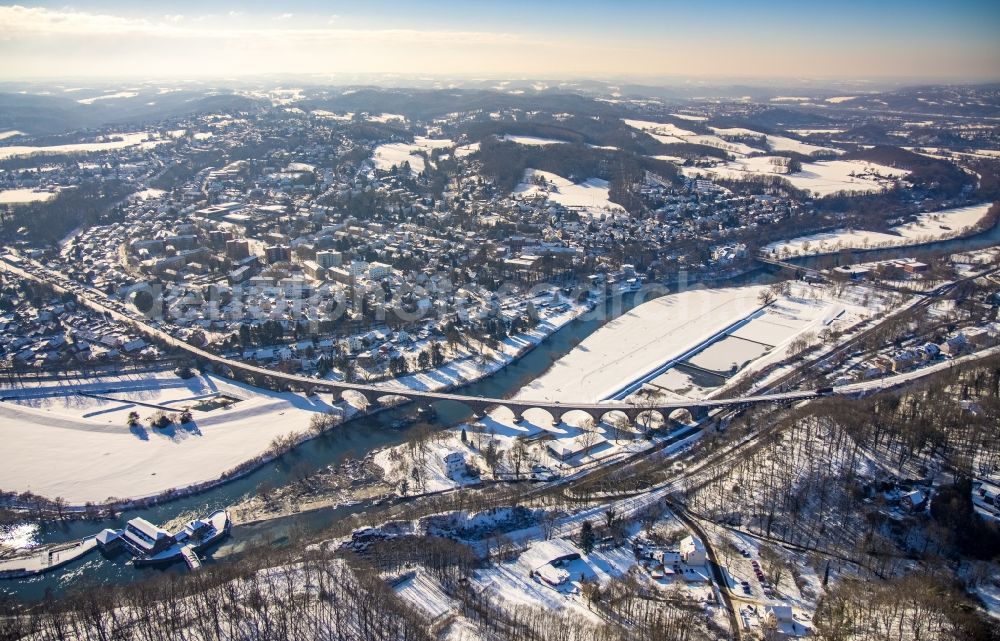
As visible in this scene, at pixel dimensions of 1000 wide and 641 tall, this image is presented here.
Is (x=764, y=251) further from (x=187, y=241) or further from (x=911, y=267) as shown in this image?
(x=187, y=241)

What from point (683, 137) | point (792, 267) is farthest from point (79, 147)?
point (792, 267)

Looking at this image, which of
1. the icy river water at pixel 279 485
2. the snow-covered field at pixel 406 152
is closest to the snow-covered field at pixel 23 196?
the snow-covered field at pixel 406 152

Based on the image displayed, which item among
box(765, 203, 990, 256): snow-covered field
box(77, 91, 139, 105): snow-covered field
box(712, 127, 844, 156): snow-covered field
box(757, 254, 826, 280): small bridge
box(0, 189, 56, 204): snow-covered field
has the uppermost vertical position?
box(77, 91, 139, 105): snow-covered field

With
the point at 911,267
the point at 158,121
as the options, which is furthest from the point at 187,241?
the point at 158,121

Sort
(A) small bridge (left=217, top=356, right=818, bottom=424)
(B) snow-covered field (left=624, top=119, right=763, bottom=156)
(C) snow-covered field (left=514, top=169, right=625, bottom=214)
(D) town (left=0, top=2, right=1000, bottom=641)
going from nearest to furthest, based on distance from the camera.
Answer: (D) town (left=0, top=2, right=1000, bottom=641) < (A) small bridge (left=217, top=356, right=818, bottom=424) < (C) snow-covered field (left=514, top=169, right=625, bottom=214) < (B) snow-covered field (left=624, top=119, right=763, bottom=156)

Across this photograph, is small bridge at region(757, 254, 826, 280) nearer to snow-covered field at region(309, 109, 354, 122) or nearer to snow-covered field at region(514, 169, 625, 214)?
snow-covered field at region(514, 169, 625, 214)

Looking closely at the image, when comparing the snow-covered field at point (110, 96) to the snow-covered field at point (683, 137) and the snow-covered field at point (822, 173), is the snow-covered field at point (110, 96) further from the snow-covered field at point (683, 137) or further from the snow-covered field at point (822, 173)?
the snow-covered field at point (822, 173)

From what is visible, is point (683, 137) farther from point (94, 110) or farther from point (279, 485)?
point (94, 110)

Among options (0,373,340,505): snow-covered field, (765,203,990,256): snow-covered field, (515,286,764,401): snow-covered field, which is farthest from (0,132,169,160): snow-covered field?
(765,203,990,256): snow-covered field
